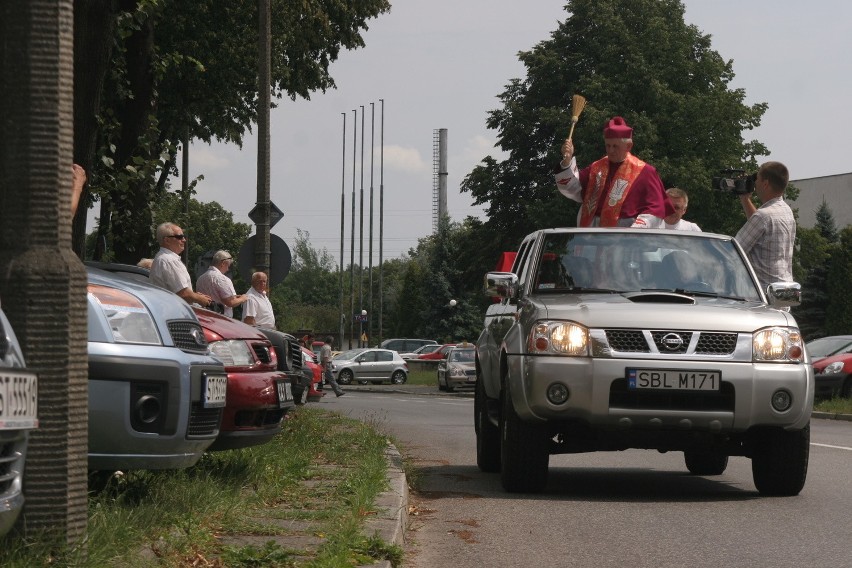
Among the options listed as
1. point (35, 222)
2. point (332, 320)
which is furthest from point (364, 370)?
point (332, 320)

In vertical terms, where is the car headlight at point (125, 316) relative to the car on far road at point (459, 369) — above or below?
above

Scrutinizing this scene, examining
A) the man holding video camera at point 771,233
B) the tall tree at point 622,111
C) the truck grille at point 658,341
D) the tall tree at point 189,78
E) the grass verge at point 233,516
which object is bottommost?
the grass verge at point 233,516

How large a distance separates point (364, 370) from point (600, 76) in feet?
58.9

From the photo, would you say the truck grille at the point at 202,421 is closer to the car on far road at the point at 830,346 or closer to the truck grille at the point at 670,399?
the truck grille at the point at 670,399

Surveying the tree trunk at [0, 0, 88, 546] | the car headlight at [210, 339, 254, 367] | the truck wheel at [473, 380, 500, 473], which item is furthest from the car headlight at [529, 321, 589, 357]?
the tree trunk at [0, 0, 88, 546]

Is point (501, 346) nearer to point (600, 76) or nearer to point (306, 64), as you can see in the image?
point (306, 64)

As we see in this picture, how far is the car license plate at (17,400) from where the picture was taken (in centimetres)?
446

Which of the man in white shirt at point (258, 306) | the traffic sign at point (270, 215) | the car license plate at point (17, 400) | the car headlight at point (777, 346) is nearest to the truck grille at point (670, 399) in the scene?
the car headlight at point (777, 346)

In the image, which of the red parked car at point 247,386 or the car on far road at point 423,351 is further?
the car on far road at point 423,351

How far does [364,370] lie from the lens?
2472 inches

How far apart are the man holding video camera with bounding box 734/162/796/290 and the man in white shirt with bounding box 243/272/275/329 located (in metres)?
8.00

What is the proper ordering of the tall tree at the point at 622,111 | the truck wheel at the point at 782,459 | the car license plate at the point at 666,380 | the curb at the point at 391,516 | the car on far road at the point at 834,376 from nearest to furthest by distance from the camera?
1. the curb at the point at 391,516
2. the car license plate at the point at 666,380
3. the truck wheel at the point at 782,459
4. the car on far road at the point at 834,376
5. the tall tree at the point at 622,111

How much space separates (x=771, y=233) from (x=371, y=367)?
51.4 m

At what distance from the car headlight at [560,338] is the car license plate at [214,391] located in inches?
97.5
